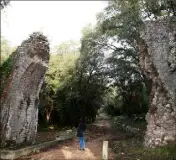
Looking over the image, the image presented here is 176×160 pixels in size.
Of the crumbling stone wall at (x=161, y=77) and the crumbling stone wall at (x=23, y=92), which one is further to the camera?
the crumbling stone wall at (x=23, y=92)

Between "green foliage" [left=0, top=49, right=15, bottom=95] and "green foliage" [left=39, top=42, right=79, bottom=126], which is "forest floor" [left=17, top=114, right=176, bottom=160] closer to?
"green foliage" [left=0, top=49, right=15, bottom=95]

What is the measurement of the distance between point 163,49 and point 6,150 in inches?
322

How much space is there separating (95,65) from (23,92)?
14293 mm

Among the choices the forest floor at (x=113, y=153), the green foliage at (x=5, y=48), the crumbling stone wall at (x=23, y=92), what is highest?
the green foliage at (x=5, y=48)

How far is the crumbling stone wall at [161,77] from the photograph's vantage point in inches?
547

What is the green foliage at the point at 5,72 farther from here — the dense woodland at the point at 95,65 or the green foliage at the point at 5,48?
the green foliage at the point at 5,48

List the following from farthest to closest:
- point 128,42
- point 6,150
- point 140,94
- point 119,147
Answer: point 140,94
point 128,42
point 119,147
point 6,150

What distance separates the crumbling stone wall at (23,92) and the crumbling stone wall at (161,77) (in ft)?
16.9

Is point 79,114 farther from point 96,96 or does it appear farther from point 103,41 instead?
point 103,41

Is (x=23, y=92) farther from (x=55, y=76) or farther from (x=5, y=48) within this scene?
(x=5, y=48)

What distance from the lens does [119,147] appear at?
607 inches

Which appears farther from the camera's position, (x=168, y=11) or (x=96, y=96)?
(x=96, y=96)

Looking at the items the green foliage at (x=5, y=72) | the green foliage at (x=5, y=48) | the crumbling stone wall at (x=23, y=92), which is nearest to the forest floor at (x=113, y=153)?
the crumbling stone wall at (x=23, y=92)

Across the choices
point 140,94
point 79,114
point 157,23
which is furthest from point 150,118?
point 140,94
